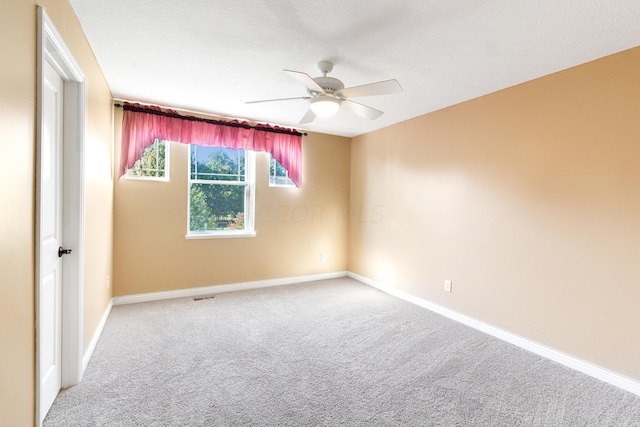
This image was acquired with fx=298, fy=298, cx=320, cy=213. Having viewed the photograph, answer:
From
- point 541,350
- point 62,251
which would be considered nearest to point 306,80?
point 62,251

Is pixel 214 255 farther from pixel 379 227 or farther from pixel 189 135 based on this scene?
pixel 379 227

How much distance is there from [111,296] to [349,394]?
3.01 metres

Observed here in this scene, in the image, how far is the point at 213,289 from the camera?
13.4 feet

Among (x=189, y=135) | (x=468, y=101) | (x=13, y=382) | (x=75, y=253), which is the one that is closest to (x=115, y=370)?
(x=75, y=253)

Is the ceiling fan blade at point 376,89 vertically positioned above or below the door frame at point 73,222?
above

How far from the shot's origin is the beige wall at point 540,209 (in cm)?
218

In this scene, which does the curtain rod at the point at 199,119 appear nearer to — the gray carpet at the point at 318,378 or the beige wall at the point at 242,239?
the beige wall at the point at 242,239

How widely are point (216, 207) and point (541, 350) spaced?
3947mm

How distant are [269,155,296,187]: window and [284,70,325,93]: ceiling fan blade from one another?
2212mm

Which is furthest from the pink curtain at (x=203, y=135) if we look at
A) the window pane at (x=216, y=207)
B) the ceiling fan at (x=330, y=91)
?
the ceiling fan at (x=330, y=91)

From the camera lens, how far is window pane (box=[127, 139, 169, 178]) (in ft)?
12.0

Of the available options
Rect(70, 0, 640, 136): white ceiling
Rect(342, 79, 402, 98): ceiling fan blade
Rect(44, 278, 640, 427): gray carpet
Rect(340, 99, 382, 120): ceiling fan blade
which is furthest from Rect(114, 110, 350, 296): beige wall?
Rect(342, 79, 402, 98): ceiling fan blade

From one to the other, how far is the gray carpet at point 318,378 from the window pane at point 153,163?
1635 millimetres

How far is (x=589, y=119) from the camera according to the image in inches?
91.9
